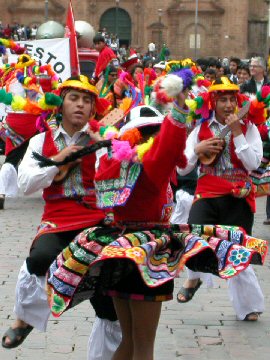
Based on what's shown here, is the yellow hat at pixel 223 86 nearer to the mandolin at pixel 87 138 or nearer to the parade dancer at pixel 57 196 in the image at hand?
the parade dancer at pixel 57 196

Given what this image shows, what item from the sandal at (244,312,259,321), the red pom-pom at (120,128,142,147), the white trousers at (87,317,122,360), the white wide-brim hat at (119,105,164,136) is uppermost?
the white wide-brim hat at (119,105,164,136)

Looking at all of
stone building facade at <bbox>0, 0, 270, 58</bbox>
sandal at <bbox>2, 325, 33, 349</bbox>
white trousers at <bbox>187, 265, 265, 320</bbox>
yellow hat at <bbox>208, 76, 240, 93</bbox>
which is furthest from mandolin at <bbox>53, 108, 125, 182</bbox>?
stone building facade at <bbox>0, 0, 270, 58</bbox>

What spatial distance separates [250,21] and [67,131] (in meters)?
62.7

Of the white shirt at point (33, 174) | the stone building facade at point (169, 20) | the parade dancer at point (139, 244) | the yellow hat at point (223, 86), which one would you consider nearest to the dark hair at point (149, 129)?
the parade dancer at point (139, 244)

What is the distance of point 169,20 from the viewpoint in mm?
66750

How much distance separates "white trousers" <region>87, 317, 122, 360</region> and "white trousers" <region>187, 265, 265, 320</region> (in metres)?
1.89

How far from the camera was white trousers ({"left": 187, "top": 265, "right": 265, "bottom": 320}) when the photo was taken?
7.66 m

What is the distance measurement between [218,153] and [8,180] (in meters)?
6.58

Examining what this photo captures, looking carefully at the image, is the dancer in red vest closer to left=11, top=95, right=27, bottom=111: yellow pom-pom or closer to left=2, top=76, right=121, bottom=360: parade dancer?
left=2, top=76, right=121, bottom=360: parade dancer

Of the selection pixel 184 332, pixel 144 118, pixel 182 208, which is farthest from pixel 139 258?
pixel 182 208

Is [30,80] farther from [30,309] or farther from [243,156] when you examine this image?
[30,309]

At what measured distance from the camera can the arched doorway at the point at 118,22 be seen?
219 ft

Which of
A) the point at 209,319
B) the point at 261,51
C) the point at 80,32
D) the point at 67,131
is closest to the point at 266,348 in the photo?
the point at 209,319

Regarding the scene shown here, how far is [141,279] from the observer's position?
5.15 m
